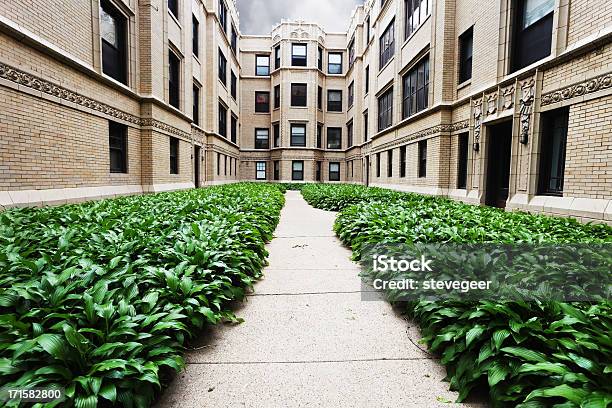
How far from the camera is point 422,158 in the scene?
16.4 metres

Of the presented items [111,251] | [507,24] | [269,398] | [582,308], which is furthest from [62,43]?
[507,24]

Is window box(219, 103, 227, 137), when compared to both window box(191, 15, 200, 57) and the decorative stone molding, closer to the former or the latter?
window box(191, 15, 200, 57)

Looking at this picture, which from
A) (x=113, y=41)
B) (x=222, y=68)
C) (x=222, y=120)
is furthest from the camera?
(x=222, y=120)

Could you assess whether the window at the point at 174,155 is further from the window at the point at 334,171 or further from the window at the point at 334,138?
the window at the point at 334,138

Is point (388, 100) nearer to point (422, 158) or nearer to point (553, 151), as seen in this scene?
point (422, 158)

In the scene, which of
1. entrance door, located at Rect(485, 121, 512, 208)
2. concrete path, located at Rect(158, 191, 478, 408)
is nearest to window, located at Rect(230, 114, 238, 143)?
entrance door, located at Rect(485, 121, 512, 208)

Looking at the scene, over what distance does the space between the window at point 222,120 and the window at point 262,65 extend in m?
11.3

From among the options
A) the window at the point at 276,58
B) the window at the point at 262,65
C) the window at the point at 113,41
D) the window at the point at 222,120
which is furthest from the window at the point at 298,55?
the window at the point at 113,41

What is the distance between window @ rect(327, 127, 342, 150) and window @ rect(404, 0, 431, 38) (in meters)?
19.6

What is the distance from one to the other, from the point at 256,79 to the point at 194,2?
723 inches

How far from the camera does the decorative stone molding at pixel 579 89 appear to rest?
22.9 feet

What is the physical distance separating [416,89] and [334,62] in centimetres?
2340

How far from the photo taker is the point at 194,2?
2003 cm

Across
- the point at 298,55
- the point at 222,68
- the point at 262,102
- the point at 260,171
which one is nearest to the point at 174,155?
the point at 222,68
